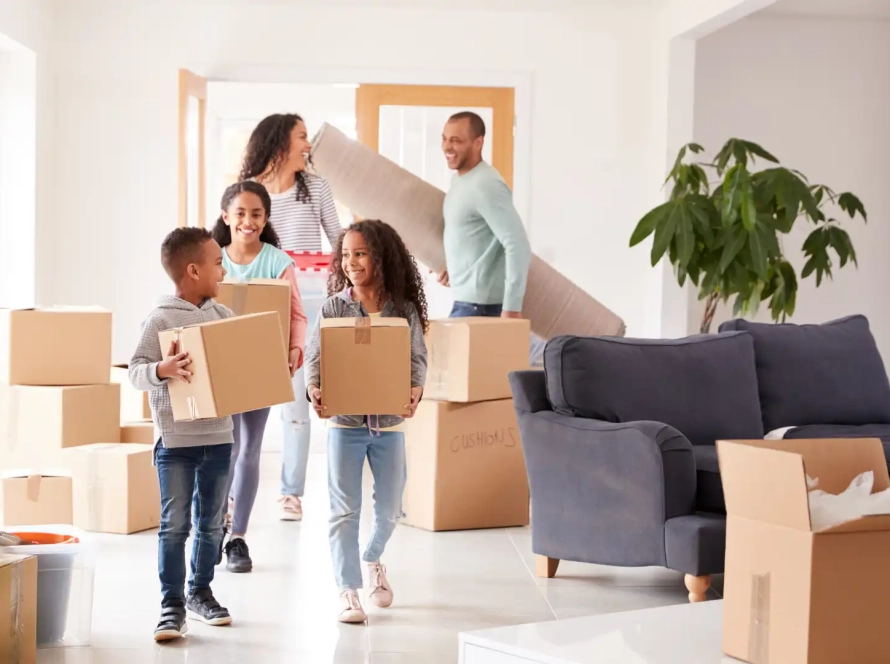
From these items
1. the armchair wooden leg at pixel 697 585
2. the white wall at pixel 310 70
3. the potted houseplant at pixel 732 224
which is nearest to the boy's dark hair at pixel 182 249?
the armchair wooden leg at pixel 697 585

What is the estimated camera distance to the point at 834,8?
6.18 m

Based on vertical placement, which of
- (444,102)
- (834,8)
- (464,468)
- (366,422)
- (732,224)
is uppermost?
(834,8)

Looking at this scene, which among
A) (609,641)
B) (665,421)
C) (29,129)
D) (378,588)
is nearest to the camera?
(609,641)

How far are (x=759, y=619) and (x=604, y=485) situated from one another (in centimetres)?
162

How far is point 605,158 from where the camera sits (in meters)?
6.17

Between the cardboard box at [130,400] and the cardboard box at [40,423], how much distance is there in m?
0.51

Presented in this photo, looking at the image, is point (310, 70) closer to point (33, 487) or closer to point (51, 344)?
point (51, 344)

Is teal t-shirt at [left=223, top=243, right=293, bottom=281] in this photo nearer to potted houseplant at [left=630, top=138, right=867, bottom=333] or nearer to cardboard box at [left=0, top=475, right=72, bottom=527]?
cardboard box at [left=0, top=475, right=72, bottom=527]

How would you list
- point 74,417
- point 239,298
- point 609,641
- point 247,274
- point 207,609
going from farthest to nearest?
1. point 74,417
2. point 247,274
3. point 239,298
4. point 207,609
5. point 609,641

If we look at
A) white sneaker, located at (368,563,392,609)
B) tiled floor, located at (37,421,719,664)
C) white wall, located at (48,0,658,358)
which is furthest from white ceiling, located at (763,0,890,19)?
white sneaker, located at (368,563,392,609)

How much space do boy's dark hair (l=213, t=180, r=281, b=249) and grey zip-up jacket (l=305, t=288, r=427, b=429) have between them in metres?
0.61

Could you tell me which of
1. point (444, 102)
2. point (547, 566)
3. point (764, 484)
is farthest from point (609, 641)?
point (444, 102)

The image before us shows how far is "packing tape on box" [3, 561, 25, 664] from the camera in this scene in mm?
2404

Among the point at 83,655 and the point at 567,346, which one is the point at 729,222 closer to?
the point at 567,346
